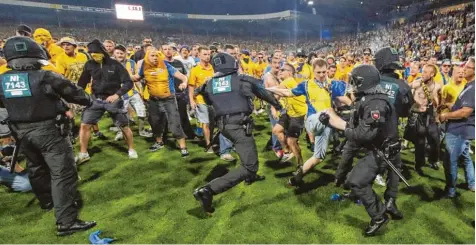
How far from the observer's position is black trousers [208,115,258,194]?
3922 millimetres

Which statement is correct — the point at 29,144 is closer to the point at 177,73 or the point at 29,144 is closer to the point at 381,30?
the point at 177,73

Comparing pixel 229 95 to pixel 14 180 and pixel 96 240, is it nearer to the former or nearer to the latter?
pixel 96 240

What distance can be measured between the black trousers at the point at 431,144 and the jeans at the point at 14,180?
597 centimetres

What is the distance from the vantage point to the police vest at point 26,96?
11.0 ft

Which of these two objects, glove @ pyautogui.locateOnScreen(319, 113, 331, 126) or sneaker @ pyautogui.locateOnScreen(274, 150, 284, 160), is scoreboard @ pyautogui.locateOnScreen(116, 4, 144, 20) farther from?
glove @ pyautogui.locateOnScreen(319, 113, 331, 126)

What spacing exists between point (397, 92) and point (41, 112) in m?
4.14

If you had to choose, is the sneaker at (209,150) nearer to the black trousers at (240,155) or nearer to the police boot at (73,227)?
the black trousers at (240,155)

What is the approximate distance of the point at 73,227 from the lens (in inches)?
144

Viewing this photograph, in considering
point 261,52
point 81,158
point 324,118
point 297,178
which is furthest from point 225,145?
point 261,52

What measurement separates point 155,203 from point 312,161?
2.30m

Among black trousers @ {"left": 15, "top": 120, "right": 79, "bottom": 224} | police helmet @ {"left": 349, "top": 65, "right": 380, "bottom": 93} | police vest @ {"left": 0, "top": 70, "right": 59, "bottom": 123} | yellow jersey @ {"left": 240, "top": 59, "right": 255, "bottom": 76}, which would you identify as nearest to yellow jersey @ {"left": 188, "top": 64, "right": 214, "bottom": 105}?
black trousers @ {"left": 15, "top": 120, "right": 79, "bottom": 224}

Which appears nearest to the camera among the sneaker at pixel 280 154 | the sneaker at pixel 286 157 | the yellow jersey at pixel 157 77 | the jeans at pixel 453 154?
the jeans at pixel 453 154

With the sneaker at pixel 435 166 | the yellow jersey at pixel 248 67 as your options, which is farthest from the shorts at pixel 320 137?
the yellow jersey at pixel 248 67

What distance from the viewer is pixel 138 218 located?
4047 millimetres
